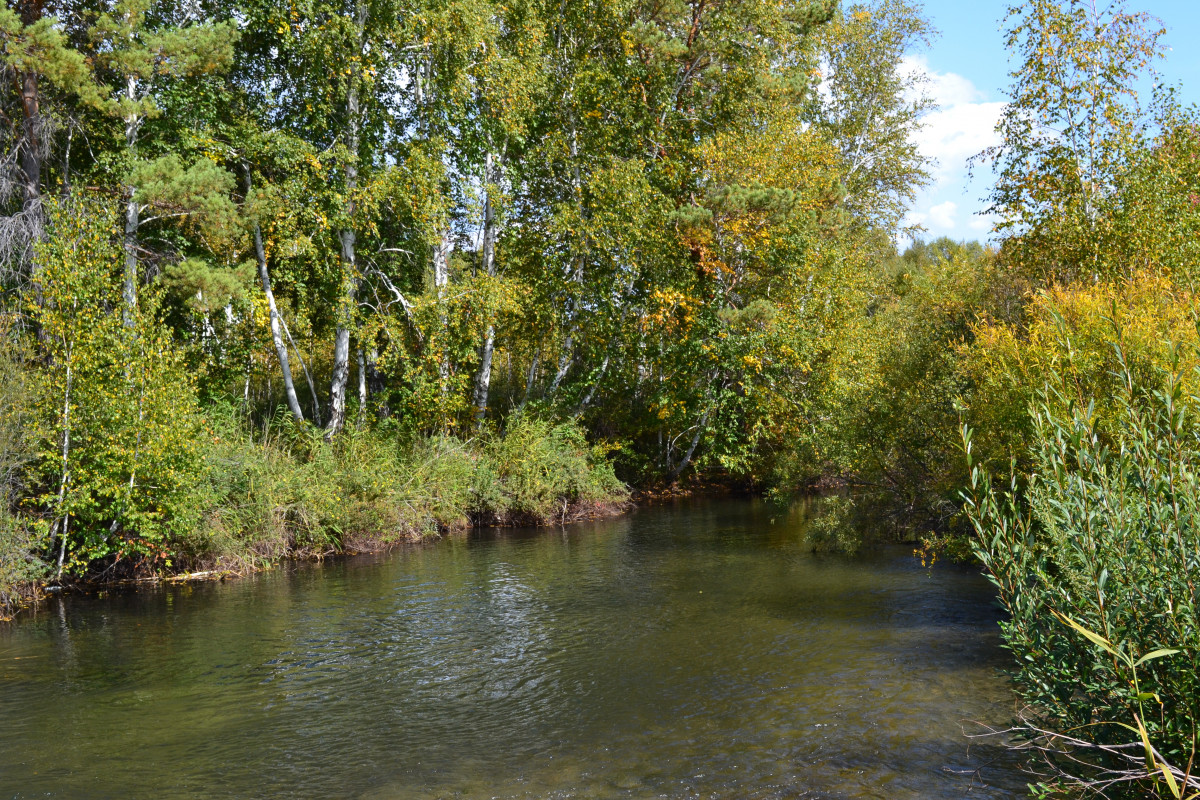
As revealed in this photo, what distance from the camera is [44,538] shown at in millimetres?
15547

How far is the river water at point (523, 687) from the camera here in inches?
300

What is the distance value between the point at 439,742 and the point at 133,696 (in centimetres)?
418

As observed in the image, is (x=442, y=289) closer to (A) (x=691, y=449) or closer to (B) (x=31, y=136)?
(A) (x=691, y=449)

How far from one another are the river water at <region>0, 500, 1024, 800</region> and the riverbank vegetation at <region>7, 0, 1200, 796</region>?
1.65 metres

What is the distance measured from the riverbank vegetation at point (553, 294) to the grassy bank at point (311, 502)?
0.10 meters

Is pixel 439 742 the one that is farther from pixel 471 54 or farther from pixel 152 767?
pixel 471 54


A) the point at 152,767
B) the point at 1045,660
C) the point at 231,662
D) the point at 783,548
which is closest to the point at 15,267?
the point at 231,662

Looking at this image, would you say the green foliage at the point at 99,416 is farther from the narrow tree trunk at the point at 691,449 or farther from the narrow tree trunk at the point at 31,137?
the narrow tree trunk at the point at 691,449

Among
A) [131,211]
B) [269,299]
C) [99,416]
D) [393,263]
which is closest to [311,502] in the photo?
[99,416]

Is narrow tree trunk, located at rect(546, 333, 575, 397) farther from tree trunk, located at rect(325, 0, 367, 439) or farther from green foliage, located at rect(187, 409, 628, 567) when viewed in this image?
tree trunk, located at rect(325, 0, 367, 439)

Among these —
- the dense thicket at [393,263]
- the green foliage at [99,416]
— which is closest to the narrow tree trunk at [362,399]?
the dense thicket at [393,263]

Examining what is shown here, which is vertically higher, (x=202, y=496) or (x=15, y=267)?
(x=15, y=267)

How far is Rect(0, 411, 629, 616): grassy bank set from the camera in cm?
1567

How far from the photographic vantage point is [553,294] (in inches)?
1067
